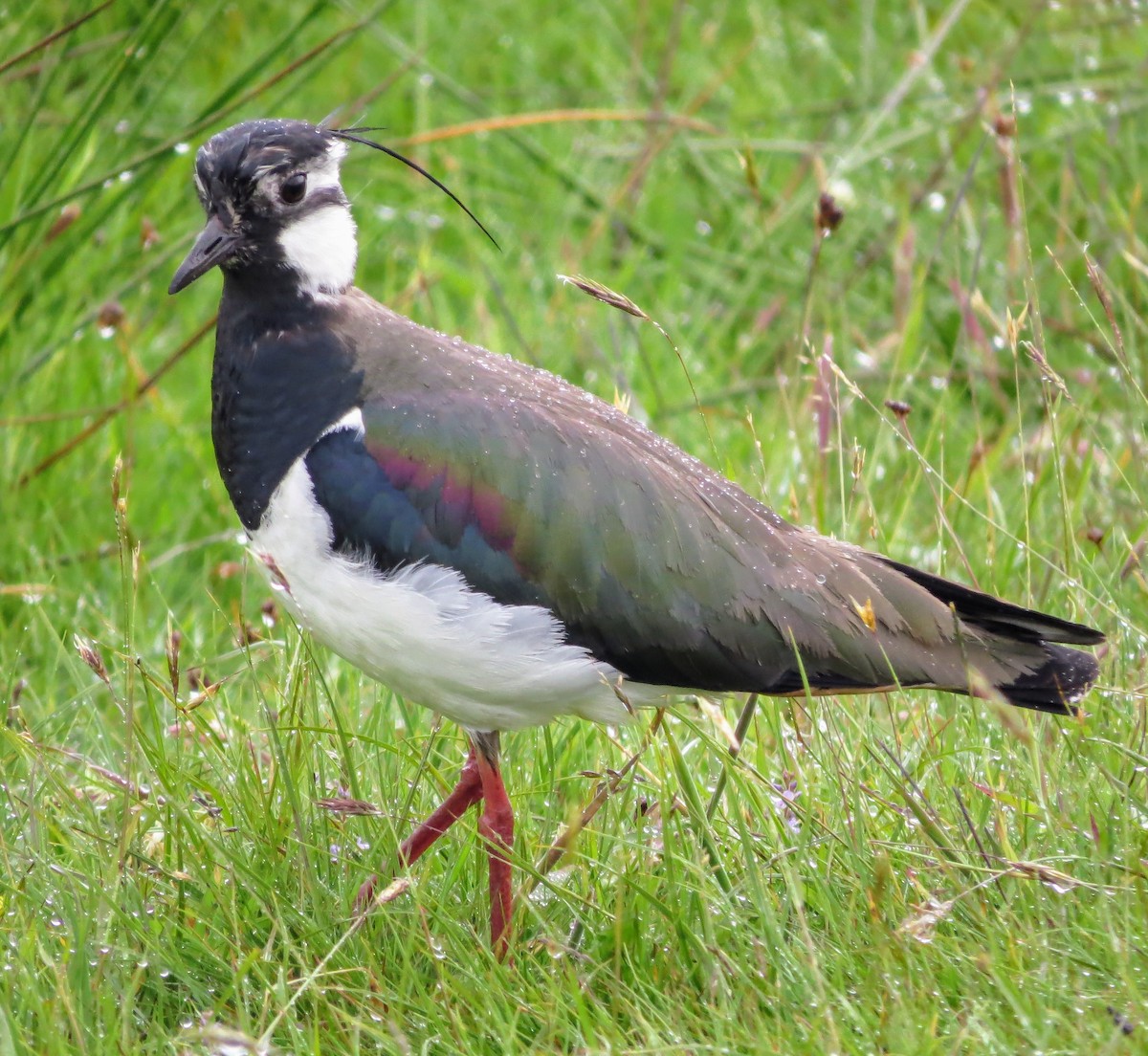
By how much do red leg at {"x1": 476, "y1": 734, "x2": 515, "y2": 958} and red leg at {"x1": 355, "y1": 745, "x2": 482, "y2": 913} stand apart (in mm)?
45

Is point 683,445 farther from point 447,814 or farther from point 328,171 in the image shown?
point 447,814

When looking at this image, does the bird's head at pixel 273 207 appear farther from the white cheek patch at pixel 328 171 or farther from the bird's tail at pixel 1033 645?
the bird's tail at pixel 1033 645

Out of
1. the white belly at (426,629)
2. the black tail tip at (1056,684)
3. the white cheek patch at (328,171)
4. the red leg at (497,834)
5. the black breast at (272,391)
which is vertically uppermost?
the white cheek patch at (328,171)

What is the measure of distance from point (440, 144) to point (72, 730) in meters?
4.02

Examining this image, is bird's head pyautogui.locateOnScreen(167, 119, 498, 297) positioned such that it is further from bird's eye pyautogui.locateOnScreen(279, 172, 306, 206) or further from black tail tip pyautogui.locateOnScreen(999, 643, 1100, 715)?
black tail tip pyautogui.locateOnScreen(999, 643, 1100, 715)

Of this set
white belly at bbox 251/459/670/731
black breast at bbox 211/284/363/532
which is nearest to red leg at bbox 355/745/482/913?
white belly at bbox 251/459/670/731

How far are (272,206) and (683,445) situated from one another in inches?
103

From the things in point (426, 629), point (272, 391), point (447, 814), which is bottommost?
point (447, 814)

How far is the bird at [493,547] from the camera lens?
3.68 metres

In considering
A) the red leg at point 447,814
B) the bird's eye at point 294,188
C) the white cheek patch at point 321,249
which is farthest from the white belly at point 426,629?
the bird's eye at point 294,188

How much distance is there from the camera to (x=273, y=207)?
13.1 feet

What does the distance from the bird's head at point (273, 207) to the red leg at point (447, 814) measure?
1188 millimetres

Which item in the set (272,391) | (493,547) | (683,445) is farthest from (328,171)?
(683,445)

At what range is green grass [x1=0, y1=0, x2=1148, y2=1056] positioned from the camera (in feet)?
10.8
